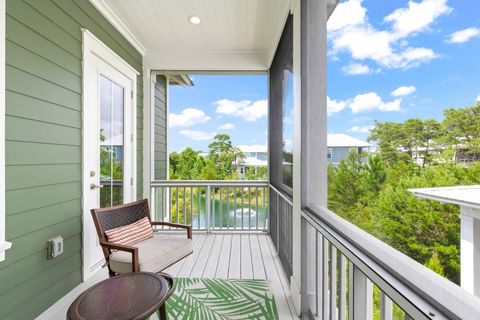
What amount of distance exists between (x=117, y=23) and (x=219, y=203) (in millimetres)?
2759

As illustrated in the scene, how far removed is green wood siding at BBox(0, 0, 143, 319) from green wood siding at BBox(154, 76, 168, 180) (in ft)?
6.33

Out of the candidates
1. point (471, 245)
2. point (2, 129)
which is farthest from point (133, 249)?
point (471, 245)

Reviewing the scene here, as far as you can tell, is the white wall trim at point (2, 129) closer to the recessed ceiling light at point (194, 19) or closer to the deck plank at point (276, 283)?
the recessed ceiling light at point (194, 19)

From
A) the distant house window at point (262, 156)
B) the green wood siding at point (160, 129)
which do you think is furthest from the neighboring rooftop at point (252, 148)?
the green wood siding at point (160, 129)

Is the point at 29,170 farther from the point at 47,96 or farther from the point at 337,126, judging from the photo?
the point at 337,126

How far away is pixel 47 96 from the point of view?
1.91 metres

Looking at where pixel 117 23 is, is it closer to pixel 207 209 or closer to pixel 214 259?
pixel 207 209

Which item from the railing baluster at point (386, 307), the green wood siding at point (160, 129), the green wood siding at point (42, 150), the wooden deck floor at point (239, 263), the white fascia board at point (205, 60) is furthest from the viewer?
the green wood siding at point (160, 129)

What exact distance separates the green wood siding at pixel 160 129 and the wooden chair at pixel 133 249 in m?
1.79

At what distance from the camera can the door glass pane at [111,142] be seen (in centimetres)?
268

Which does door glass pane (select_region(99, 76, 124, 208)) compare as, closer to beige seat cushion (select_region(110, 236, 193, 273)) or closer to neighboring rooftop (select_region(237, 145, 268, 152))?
beige seat cushion (select_region(110, 236, 193, 273))

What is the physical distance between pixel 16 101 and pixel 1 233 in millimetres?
849

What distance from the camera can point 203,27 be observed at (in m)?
2.99

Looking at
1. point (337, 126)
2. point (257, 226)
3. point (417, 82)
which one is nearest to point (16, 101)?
point (337, 126)
